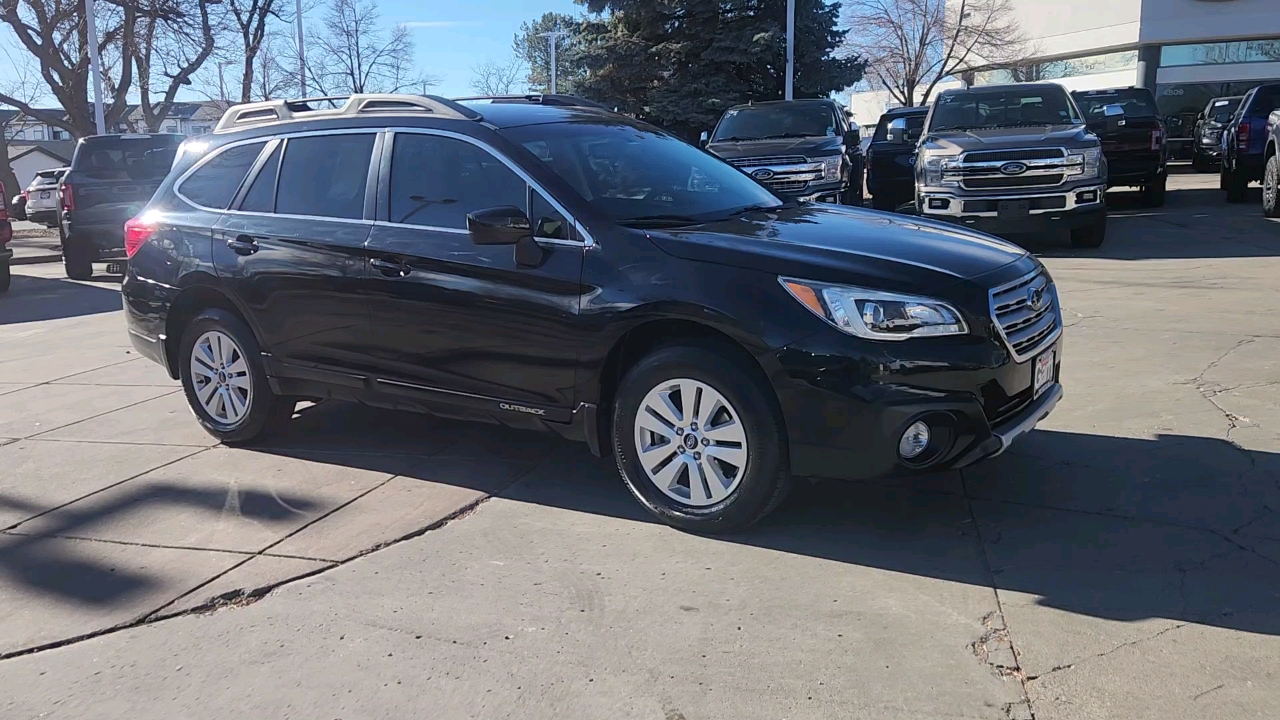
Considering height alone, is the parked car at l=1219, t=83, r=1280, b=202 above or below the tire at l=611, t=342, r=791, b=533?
above

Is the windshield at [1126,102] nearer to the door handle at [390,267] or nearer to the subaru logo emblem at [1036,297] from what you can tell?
the subaru logo emblem at [1036,297]

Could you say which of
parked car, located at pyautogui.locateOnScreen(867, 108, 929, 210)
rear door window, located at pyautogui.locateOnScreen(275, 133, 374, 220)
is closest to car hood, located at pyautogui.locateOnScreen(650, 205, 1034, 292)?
rear door window, located at pyautogui.locateOnScreen(275, 133, 374, 220)

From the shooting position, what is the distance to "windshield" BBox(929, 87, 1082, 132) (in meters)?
12.6

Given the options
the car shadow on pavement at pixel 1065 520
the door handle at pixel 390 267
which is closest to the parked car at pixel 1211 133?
the car shadow on pavement at pixel 1065 520

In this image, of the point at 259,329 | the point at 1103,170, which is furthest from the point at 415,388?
the point at 1103,170

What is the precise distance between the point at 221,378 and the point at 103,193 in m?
10.1

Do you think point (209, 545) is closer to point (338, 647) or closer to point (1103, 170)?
point (338, 647)

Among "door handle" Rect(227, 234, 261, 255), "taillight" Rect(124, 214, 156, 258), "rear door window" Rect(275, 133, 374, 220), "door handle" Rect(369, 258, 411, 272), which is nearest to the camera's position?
"door handle" Rect(369, 258, 411, 272)

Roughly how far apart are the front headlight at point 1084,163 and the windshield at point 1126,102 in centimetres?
462

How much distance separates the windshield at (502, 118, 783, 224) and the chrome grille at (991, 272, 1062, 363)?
1367mm

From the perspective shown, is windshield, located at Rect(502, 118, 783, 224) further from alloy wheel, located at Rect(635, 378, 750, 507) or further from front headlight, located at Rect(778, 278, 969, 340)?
front headlight, located at Rect(778, 278, 969, 340)

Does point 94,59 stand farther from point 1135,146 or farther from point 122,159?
point 1135,146

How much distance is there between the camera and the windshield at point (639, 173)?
4.83m

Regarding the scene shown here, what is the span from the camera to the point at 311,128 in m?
5.63
